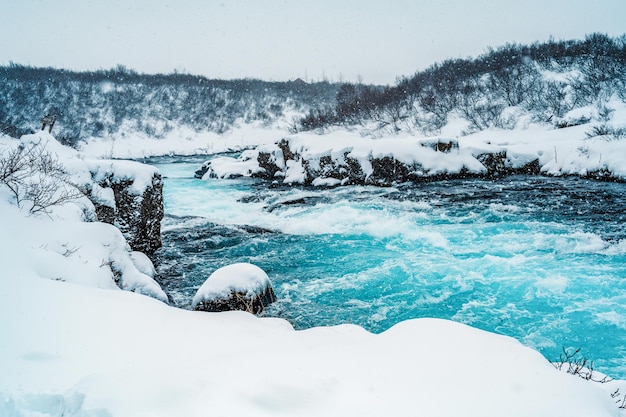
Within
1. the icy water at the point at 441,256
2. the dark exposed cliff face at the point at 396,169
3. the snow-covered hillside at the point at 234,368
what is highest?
the dark exposed cliff face at the point at 396,169

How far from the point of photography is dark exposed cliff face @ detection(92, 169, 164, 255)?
7317 millimetres

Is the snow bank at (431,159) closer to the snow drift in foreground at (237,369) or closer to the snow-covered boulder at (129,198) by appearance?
the snow-covered boulder at (129,198)

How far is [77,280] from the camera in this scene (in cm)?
380

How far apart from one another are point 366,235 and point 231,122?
53292 millimetres

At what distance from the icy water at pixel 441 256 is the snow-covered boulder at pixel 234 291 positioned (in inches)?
19.7

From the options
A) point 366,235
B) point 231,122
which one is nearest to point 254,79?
point 231,122

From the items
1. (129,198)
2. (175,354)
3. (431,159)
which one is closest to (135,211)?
(129,198)

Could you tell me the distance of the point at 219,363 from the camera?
2422 millimetres

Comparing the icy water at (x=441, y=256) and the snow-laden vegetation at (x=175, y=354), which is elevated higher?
the snow-laden vegetation at (x=175, y=354)

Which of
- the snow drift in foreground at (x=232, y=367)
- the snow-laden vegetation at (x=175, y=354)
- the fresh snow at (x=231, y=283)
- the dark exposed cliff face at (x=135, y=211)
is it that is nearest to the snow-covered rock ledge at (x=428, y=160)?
the dark exposed cliff face at (x=135, y=211)

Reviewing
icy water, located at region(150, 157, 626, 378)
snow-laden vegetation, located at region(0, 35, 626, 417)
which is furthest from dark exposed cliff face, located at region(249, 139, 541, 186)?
snow-laden vegetation, located at region(0, 35, 626, 417)

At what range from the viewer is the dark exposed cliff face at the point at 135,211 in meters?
7.32

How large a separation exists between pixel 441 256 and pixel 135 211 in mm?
6578

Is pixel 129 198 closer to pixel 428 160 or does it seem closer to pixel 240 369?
pixel 240 369
